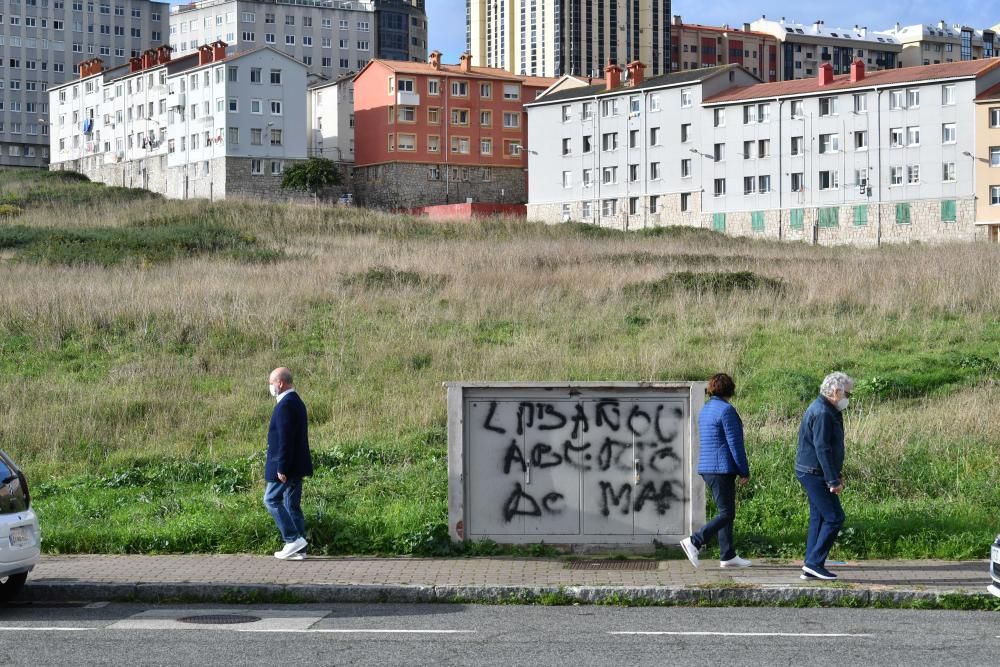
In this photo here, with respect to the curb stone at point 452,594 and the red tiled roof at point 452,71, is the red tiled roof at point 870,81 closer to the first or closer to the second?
the red tiled roof at point 452,71

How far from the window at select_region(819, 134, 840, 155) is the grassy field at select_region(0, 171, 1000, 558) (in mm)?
42068

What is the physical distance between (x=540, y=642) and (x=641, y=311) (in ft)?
60.4

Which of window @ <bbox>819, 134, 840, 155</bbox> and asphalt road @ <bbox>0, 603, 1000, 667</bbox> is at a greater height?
window @ <bbox>819, 134, 840, 155</bbox>

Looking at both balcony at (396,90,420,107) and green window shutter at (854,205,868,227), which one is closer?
green window shutter at (854,205,868,227)

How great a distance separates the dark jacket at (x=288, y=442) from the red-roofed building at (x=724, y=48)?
16743 centimetres

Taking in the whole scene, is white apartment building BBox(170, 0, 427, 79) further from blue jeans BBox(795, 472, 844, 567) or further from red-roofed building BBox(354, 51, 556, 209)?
blue jeans BBox(795, 472, 844, 567)

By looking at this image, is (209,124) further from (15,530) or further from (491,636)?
(491,636)

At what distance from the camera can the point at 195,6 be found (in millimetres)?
150125

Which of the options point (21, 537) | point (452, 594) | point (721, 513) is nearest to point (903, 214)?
point (721, 513)

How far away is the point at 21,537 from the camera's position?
10180 millimetres

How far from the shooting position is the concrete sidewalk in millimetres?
10555

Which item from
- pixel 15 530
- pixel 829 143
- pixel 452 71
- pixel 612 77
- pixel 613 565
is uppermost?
pixel 452 71

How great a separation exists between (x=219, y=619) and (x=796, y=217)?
74.8 metres

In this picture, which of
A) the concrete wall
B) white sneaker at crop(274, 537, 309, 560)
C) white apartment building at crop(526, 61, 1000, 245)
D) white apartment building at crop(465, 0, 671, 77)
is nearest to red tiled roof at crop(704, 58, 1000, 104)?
white apartment building at crop(526, 61, 1000, 245)
